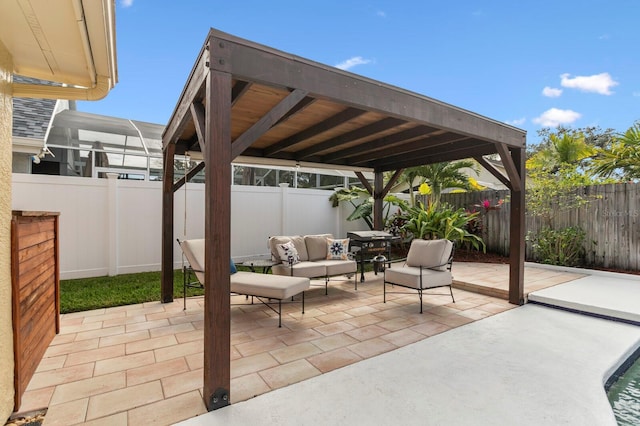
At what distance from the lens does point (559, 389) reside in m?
2.54

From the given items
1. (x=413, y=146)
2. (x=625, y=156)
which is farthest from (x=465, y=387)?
(x=625, y=156)

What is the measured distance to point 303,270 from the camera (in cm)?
518

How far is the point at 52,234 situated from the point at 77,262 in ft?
10.4

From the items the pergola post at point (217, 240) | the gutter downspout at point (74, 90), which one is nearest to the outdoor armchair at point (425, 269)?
the pergola post at point (217, 240)

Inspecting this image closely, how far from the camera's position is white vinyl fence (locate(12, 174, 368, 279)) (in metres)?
5.84

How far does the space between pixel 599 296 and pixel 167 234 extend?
22.5ft

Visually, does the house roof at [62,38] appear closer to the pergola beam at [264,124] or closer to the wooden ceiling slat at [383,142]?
the pergola beam at [264,124]

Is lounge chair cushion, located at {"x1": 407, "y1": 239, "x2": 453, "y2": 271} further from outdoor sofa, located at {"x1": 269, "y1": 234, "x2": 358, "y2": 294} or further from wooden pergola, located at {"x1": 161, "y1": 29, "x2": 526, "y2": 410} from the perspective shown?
outdoor sofa, located at {"x1": 269, "y1": 234, "x2": 358, "y2": 294}

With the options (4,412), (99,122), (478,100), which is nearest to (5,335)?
(4,412)

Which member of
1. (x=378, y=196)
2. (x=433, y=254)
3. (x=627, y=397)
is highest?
(x=378, y=196)

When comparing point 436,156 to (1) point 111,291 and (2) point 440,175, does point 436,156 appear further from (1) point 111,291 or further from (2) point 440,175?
(1) point 111,291

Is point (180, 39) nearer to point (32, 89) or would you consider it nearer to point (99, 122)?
point (99, 122)

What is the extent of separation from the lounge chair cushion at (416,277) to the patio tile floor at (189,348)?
14.2 inches

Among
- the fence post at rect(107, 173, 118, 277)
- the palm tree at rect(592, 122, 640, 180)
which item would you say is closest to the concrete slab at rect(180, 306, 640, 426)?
the palm tree at rect(592, 122, 640, 180)
